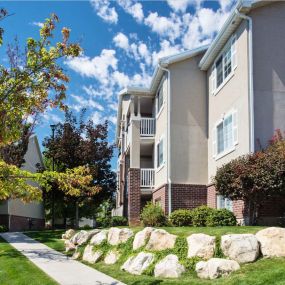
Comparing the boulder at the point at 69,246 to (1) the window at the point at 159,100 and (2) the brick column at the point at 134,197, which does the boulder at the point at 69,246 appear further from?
(1) the window at the point at 159,100

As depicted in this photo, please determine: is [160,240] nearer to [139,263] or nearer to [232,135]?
[139,263]

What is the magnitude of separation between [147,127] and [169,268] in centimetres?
1574

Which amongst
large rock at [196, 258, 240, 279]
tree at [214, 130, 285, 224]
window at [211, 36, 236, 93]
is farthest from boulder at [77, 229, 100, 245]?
window at [211, 36, 236, 93]

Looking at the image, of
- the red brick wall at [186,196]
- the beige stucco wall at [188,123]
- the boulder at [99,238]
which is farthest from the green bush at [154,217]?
the boulder at [99,238]

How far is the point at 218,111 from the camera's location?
1970 cm

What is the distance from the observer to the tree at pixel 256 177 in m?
14.1

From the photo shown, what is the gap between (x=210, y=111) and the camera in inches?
824

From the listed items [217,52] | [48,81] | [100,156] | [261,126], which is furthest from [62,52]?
[100,156]

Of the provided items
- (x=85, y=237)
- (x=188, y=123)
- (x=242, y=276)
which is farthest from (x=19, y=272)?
(x=188, y=123)

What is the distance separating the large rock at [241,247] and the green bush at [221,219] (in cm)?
513

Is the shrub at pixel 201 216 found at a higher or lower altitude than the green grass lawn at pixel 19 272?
higher

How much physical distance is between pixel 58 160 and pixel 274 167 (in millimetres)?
15844

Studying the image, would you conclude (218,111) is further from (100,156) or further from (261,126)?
(100,156)

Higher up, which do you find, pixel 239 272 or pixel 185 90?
pixel 185 90
